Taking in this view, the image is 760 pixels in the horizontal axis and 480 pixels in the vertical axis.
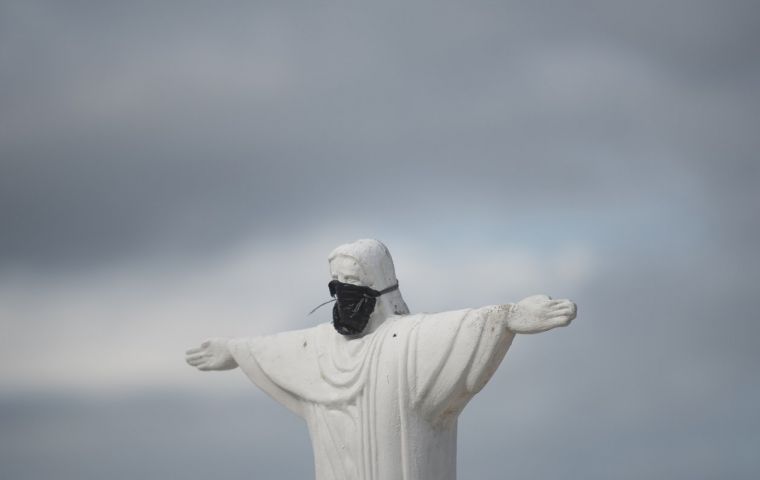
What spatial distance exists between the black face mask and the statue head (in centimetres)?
6

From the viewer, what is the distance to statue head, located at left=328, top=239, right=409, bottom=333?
20.7m

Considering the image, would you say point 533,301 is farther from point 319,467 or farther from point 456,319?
point 319,467

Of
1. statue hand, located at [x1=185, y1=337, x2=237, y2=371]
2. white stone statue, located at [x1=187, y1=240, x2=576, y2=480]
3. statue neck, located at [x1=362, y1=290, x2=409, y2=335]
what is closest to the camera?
white stone statue, located at [x1=187, y1=240, x2=576, y2=480]

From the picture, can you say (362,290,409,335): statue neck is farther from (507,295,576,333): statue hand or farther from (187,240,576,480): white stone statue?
(507,295,576,333): statue hand

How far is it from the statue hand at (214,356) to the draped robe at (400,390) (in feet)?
3.66

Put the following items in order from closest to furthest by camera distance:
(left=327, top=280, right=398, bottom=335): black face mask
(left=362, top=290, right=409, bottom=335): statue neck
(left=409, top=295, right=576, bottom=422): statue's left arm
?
(left=409, top=295, right=576, bottom=422): statue's left arm → (left=327, top=280, right=398, bottom=335): black face mask → (left=362, top=290, right=409, bottom=335): statue neck

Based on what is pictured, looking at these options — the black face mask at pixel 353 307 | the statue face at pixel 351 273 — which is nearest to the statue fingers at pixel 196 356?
the black face mask at pixel 353 307

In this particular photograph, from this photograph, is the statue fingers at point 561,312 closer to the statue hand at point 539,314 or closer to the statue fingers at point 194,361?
the statue hand at point 539,314

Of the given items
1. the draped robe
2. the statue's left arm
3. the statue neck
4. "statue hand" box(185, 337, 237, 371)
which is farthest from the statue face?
"statue hand" box(185, 337, 237, 371)

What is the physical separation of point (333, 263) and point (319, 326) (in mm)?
779

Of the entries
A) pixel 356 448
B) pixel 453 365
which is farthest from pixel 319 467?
pixel 453 365

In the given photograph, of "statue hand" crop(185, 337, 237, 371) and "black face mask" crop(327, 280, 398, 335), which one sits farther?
"statue hand" crop(185, 337, 237, 371)

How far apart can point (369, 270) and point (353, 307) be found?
410mm

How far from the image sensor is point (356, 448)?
20.4 meters
